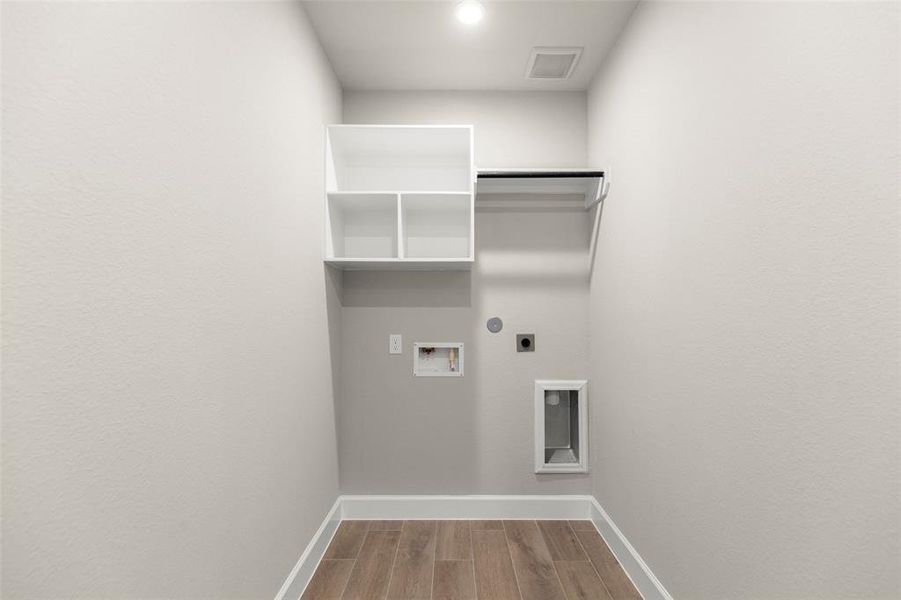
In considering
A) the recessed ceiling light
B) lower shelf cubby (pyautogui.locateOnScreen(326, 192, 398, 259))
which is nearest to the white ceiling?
the recessed ceiling light

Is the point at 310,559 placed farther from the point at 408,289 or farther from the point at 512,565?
the point at 408,289

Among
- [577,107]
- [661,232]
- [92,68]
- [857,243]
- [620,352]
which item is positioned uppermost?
[577,107]

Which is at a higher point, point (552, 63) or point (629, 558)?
point (552, 63)

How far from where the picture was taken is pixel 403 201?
2.42m

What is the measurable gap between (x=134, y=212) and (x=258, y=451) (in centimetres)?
92

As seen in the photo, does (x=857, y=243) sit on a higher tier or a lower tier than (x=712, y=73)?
lower

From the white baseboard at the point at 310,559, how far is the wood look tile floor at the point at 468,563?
0.04 meters

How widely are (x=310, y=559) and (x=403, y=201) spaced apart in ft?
5.94

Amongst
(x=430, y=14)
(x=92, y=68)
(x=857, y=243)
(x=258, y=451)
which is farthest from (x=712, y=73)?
(x=258, y=451)

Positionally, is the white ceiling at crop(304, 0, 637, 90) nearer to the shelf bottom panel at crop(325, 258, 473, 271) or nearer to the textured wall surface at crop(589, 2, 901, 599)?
the textured wall surface at crop(589, 2, 901, 599)

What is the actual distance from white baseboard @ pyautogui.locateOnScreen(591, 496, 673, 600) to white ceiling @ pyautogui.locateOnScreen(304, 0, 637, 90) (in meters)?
Answer: 2.47

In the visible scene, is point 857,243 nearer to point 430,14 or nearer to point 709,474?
point 709,474

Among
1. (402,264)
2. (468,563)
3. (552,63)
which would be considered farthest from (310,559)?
(552,63)

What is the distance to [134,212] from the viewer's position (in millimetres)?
932
